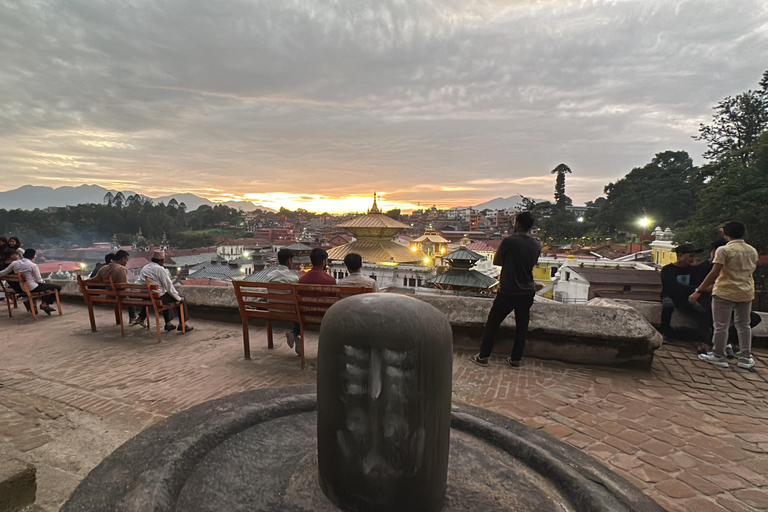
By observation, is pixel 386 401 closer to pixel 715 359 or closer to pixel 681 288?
pixel 715 359

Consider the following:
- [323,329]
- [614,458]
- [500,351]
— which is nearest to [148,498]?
[323,329]

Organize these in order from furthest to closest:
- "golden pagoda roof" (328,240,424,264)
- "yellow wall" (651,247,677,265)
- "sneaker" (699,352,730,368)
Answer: "golden pagoda roof" (328,240,424,264), "yellow wall" (651,247,677,265), "sneaker" (699,352,730,368)

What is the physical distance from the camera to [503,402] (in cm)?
293

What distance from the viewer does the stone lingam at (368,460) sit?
1.24 meters

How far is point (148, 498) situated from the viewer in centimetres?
129

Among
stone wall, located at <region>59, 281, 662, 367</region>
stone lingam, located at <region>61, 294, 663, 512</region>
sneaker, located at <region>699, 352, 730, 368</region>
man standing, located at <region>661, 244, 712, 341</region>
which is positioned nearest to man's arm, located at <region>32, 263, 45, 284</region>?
stone lingam, located at <region>61, 294, 663, 512</region>

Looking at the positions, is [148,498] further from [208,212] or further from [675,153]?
[208,212]

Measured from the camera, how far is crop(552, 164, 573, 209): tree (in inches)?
2971

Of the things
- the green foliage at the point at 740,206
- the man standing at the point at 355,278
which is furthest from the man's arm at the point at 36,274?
the green foliage at the point at 740,206

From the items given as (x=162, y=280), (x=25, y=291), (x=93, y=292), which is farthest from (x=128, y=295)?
(x=25, y=291)

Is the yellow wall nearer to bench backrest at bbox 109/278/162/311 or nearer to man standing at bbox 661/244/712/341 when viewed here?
man standing at bbox 661/244/712/341

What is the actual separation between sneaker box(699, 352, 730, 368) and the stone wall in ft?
2.38

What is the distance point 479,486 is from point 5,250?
31.5 ft

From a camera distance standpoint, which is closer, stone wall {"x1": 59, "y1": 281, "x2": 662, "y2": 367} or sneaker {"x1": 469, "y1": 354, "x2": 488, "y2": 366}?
stone wall {"x1": 59, "y1": 281, "x2": 662, "y2": 367}
